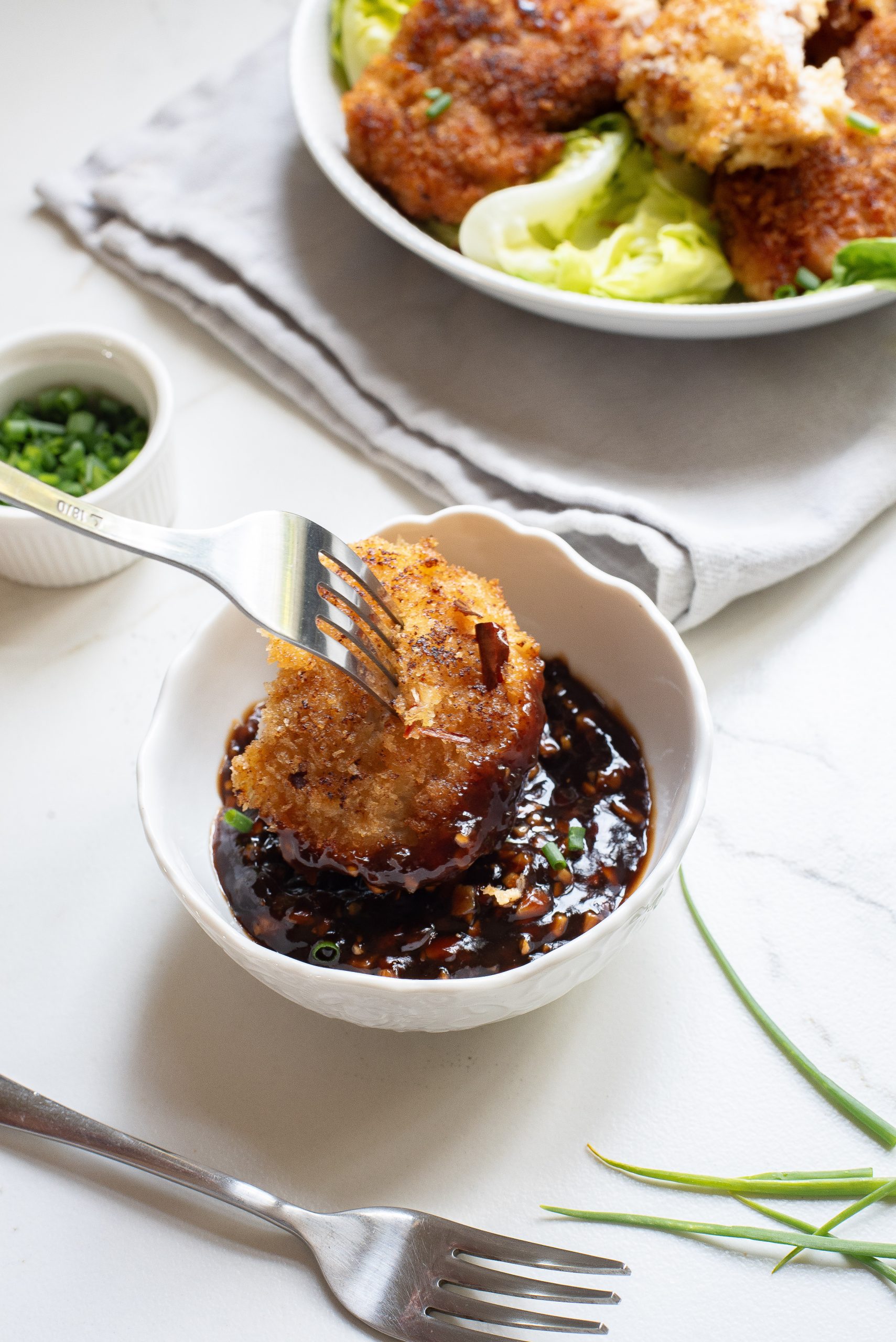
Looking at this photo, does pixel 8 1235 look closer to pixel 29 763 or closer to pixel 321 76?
pixel 29 763

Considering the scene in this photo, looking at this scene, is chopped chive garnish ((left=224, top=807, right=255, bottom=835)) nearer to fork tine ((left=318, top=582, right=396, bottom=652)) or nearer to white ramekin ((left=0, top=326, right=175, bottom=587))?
fork tine ((left=318, top=582, right=396, bottom=652))

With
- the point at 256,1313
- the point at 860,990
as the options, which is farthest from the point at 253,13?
the point at 256,1313

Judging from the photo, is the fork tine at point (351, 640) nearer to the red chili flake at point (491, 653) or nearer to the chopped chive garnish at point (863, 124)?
the red chili flake at point (491, 653)

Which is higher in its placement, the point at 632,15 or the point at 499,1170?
the point at 632,15

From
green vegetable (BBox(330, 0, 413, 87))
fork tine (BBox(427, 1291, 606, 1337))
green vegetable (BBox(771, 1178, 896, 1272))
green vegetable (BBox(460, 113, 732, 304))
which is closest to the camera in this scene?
fork tine (BBox(427, 1291, 606, 1337))


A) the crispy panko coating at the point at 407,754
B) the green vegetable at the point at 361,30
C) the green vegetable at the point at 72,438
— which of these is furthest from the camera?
the green vegetable at the point at 361,30

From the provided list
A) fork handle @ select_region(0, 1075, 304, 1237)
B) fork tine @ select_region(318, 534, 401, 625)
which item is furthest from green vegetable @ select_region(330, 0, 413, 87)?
fork handle @ select_region(0, 1075, 304, 1237)

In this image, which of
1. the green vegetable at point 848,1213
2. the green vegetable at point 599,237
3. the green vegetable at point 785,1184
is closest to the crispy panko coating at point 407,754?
the green vegetable at point 785,1184
